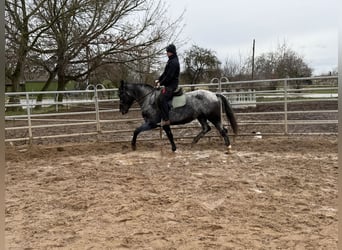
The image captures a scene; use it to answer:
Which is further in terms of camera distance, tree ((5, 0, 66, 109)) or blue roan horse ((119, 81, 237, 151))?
tree ((5, 0, 66, 109))

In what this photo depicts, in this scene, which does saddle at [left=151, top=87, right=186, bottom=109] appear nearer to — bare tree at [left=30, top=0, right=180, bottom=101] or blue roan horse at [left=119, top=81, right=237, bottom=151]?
blue roan horse at [left=119, top=81, right=237, bottom=151]

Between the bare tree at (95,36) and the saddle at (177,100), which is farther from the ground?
the bare tree at (95,36)

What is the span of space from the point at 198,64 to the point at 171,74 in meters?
19.5

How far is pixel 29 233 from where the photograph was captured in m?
2.81

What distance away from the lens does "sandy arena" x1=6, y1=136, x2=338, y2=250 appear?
2619 millimetres

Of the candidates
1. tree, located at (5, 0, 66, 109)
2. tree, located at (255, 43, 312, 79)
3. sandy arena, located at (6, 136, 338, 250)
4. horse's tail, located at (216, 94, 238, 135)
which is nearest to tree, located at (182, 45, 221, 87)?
tree, located at (255, 43, 312, 79)

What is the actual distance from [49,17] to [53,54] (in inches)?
76.7

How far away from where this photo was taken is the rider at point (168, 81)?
19.4 ft

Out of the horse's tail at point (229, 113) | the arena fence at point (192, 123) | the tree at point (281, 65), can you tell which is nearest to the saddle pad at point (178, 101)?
the horse's tail at point (229, 113)

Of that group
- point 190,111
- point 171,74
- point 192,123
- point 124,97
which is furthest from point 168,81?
point 192,123

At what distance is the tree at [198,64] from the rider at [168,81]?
18.7 m

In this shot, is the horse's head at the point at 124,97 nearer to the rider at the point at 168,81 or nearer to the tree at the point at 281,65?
the rider at the point at 168,81

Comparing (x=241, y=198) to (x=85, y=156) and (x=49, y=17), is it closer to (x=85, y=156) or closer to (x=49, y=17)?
(x=85, y=156)

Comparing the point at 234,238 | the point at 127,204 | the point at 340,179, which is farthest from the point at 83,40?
the point at 340,179
